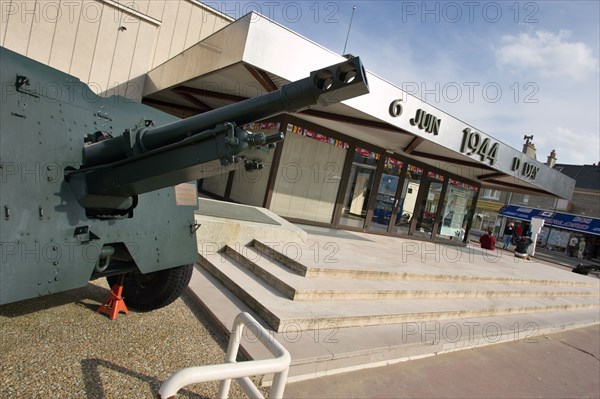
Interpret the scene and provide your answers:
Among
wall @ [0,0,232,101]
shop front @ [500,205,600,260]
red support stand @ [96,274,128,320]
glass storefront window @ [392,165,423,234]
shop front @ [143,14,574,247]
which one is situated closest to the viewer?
red support stand @ [96,274,128,320]

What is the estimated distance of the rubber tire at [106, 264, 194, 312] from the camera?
3.56 metres

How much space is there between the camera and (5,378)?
7.77 feet

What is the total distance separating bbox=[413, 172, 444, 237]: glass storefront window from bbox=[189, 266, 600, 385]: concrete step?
7762 millimetres

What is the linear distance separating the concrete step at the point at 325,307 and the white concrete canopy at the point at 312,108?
10.7 feet

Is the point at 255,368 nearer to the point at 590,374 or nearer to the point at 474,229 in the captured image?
the point at 590,374

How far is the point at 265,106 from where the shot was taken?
82.0 inches

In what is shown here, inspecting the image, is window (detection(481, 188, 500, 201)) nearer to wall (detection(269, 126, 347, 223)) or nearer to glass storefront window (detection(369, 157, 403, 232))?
glass storefront window (detection(369, 157, 403, 232))

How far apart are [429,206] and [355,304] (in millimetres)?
10154

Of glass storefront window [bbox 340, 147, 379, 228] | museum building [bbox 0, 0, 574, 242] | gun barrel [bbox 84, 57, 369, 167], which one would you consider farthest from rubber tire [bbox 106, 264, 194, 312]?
glass storefront window [bbox 340, 147, 379, 228]

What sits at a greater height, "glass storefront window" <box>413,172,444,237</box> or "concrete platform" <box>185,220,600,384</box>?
"glass storefront window" <box>413,172,444,237</box>

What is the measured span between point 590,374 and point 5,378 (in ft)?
21.7

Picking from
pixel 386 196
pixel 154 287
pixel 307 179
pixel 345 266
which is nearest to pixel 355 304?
pixel 345 266

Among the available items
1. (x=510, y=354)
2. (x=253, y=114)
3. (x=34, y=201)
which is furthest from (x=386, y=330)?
(x=34, y=201)

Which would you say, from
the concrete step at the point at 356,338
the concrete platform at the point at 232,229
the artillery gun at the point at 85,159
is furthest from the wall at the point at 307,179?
the artillery gun at the point at 85,159
